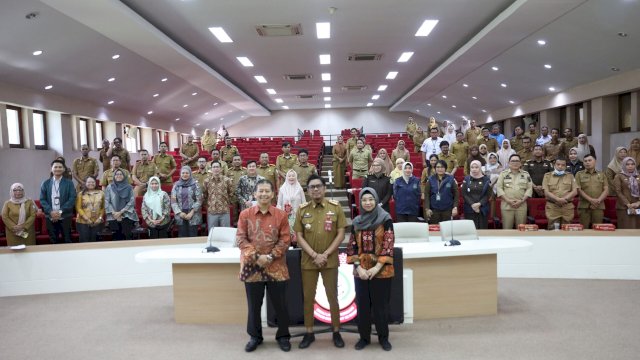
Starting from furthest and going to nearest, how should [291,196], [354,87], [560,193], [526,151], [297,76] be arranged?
[354,87] < [297,76] < [526,151] < [560,193] < [291,196]

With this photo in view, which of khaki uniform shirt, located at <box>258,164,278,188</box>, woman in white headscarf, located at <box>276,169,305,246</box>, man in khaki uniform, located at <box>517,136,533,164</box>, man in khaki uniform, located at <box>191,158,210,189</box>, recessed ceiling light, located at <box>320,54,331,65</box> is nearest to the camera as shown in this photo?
woman in white headscarf, located at <box>276,169,305,246</box>

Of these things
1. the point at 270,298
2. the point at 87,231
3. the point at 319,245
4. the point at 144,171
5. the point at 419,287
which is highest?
the point at 144,171

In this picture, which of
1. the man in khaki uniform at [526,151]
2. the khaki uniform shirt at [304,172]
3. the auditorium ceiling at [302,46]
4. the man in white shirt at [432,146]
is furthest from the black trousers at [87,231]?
the man in khaki uniform at [526,151]

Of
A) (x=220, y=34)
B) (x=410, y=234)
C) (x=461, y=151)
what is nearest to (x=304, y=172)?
(x=410, y=234)

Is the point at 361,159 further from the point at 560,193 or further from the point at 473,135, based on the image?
the point at 560,193

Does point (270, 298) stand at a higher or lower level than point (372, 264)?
lower

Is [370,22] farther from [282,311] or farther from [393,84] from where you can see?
[393,84]

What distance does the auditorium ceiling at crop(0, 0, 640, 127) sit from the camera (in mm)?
8836

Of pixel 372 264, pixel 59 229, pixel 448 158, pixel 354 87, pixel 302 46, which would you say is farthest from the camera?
pixel 354 87

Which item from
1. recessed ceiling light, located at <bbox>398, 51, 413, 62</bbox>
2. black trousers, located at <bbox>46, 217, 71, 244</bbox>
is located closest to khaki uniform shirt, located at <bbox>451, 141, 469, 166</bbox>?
recessed ceiling light, located at <bbox>398, 51, 413, 62</bbox>

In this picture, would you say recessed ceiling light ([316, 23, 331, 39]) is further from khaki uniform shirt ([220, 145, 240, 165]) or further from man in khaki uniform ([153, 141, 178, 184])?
man in khaki uniform ([153, 141, 178, 184])

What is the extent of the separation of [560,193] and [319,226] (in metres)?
4.33

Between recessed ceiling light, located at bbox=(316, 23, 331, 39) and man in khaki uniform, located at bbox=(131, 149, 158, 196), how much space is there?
4.87 m

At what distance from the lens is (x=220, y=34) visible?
11211 millimetres
